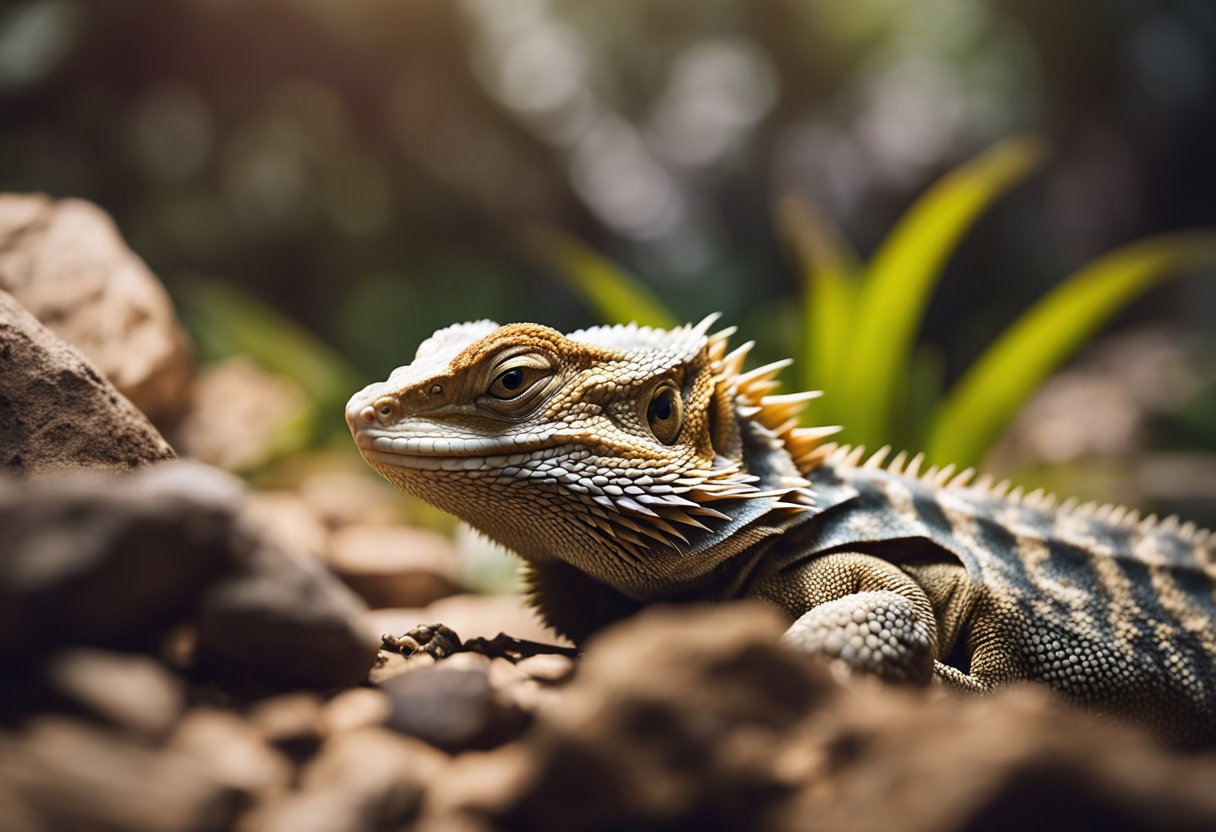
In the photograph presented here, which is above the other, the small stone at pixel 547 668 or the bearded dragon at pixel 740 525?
the bearded dragon at pixel 740 525

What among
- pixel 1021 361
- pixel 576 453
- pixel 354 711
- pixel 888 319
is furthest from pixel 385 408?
pixel 1021 361

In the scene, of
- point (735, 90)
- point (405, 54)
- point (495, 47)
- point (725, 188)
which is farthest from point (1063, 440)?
point (405, 54)

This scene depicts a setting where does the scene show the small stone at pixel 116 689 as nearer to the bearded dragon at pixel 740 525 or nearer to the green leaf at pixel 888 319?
the bearded dragon at pixel 740 525

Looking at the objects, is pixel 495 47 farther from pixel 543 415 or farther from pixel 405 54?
pixel 543 415

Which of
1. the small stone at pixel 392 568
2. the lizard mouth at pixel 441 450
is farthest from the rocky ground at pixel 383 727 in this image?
the small stone at pixel 392 568

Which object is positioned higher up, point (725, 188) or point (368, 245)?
point (725, 188)

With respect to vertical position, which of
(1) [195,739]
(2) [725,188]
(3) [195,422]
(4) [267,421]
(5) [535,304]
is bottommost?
(1) [195,739]

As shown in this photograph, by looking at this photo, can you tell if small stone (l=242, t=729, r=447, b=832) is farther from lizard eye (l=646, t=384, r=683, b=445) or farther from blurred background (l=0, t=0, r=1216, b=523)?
blurred background (l=0, t=0, r=1216, b=523)
